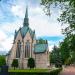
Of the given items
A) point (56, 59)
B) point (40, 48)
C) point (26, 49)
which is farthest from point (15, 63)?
point (56, 59)

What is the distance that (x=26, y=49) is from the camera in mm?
116875

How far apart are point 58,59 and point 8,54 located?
69.3 feet

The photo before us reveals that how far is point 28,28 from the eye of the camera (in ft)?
385

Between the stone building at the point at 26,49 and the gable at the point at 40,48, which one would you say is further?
the gable at the point at 40,48

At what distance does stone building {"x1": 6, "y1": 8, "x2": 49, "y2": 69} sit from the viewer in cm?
11200

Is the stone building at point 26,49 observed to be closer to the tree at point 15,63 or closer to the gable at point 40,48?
the gable at point 40,48

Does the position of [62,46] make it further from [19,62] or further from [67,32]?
[19,62]

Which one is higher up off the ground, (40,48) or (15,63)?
(40,48)

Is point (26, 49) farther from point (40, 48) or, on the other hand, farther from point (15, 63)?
point (15, 63)

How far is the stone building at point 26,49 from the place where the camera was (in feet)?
367

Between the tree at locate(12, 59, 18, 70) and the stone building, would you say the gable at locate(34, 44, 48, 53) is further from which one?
the tree at locate(12, 59, 18, 70)

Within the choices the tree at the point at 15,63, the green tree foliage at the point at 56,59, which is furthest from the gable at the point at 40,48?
the tree at the point at 15,63

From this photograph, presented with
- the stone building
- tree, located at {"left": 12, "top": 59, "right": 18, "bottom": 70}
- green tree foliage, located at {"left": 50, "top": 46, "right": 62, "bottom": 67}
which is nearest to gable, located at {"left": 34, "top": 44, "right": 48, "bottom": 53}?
the stone building

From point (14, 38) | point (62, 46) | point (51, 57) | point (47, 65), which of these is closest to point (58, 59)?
point (51, 57)
